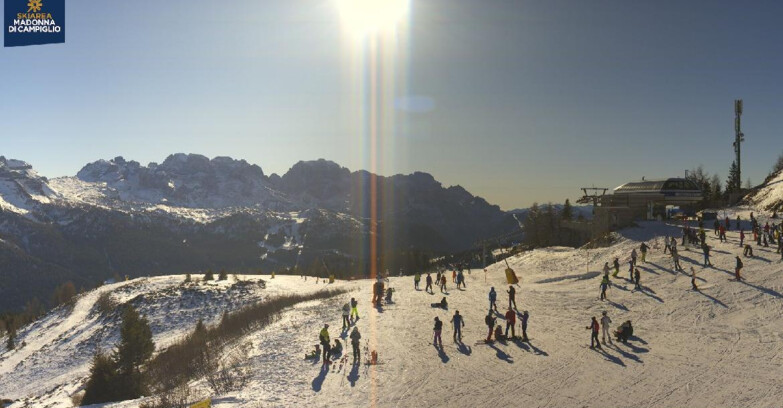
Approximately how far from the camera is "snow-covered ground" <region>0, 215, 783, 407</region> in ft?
61.0

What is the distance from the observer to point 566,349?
2372 cm

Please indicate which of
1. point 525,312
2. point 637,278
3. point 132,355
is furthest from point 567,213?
point 132,355

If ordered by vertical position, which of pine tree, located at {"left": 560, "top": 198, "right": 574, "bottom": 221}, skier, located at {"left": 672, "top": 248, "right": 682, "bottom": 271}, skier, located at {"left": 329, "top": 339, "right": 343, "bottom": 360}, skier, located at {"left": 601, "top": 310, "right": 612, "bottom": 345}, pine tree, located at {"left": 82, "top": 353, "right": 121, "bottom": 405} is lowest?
pine tree, located at {"left": 82, "top": 353, "right": 121, "bottom": 405}

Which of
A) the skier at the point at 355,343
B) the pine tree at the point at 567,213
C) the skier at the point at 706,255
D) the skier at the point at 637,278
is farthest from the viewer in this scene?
the pine tree at the point at 567,213


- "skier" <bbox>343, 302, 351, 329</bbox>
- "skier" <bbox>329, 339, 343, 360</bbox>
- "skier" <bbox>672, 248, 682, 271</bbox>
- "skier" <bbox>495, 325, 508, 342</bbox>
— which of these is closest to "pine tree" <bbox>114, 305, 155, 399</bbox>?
"skier" <bbox>329, 339, 343, 360</bbox>

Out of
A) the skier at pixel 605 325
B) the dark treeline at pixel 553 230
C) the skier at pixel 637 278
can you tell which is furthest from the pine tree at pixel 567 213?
the skier at pixel 605 325

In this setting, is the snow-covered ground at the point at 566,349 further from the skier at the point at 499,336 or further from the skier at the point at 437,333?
the skier at the point at 499,336

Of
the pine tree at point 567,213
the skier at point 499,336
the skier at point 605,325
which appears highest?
the pine tree at point 567,213

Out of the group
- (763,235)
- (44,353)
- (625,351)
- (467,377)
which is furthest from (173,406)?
(44,353)

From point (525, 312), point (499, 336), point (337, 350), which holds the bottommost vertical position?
point (337, 350)

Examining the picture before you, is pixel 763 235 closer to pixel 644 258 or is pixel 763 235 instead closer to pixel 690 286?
pixel 644 258

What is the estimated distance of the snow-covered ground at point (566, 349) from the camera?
61.0 feet

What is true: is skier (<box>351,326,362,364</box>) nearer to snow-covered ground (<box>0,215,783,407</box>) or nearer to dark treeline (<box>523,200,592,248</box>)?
snow-covered ground (<box>0,215,783,407</box>)

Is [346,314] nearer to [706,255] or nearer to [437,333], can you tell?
[437,333]
